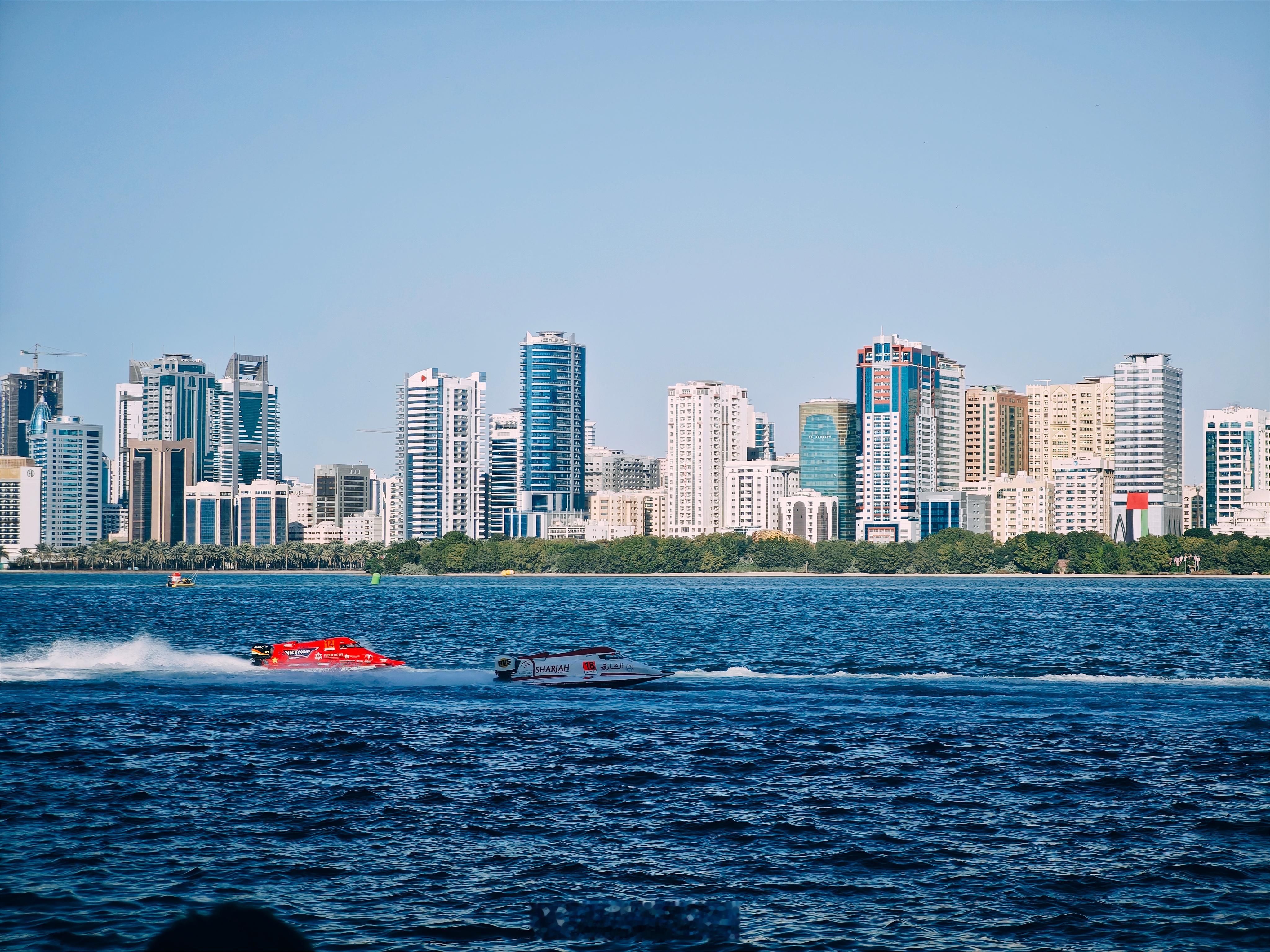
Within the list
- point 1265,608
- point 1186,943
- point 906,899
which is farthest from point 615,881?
point 1265,608

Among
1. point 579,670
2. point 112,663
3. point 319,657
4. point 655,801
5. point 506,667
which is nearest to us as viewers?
point 655,801

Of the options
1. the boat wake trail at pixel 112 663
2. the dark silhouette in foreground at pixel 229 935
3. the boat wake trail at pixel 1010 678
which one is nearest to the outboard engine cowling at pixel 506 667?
the boat wake trail at pixel 1010 678

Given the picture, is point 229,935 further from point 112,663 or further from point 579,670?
point 112,663

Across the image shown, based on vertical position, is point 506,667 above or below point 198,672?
above

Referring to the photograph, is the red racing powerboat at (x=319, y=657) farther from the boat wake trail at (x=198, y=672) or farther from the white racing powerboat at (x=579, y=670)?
the white racing powerboat at (x=579, y=670)

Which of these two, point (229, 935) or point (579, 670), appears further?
point (579, 670)

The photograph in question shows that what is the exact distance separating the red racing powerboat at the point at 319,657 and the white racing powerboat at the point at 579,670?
351 inches

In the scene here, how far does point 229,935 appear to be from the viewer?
279 inches

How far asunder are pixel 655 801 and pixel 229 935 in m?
27.2

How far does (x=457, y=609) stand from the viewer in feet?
497

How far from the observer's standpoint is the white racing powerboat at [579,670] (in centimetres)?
5969

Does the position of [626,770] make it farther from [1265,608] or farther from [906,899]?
[1265,608]

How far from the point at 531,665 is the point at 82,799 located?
27.7 metres

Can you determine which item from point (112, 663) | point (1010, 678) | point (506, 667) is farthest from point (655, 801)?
point (112, 663)
